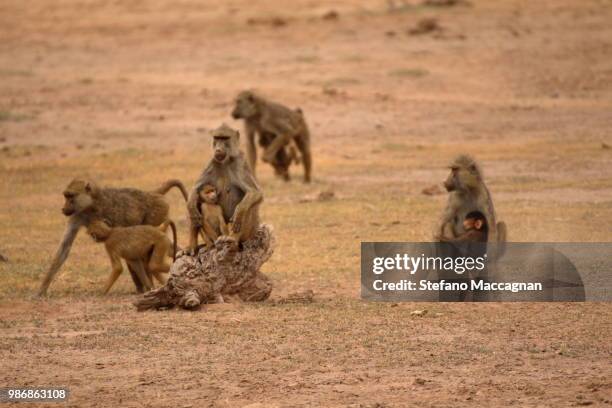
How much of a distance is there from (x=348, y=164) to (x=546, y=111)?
554 cm

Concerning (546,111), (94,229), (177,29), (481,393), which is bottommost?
(481,393)

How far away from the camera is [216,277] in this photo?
33.0 ft

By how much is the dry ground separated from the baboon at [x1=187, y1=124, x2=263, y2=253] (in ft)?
2.33

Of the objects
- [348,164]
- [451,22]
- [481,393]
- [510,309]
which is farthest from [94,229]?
[451,22]

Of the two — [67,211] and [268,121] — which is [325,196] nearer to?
[268,121]

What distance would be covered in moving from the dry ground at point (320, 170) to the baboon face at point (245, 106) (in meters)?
1.14

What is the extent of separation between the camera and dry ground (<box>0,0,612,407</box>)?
26.3ft

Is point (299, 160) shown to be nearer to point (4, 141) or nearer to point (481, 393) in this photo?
point (4, 141)

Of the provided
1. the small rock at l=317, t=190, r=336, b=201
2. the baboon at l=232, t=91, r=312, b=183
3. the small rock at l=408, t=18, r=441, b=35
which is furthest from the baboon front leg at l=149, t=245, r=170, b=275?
the small rock at l=408, t=18, r=441, b=35

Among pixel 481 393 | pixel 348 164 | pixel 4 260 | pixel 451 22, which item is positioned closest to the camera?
pixel 481 393

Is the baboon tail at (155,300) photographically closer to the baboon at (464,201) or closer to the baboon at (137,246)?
the baboon at (137,246)

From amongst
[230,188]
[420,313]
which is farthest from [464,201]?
[230,188]

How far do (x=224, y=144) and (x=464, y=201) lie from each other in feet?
6.73

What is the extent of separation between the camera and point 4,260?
1259 centimetres
